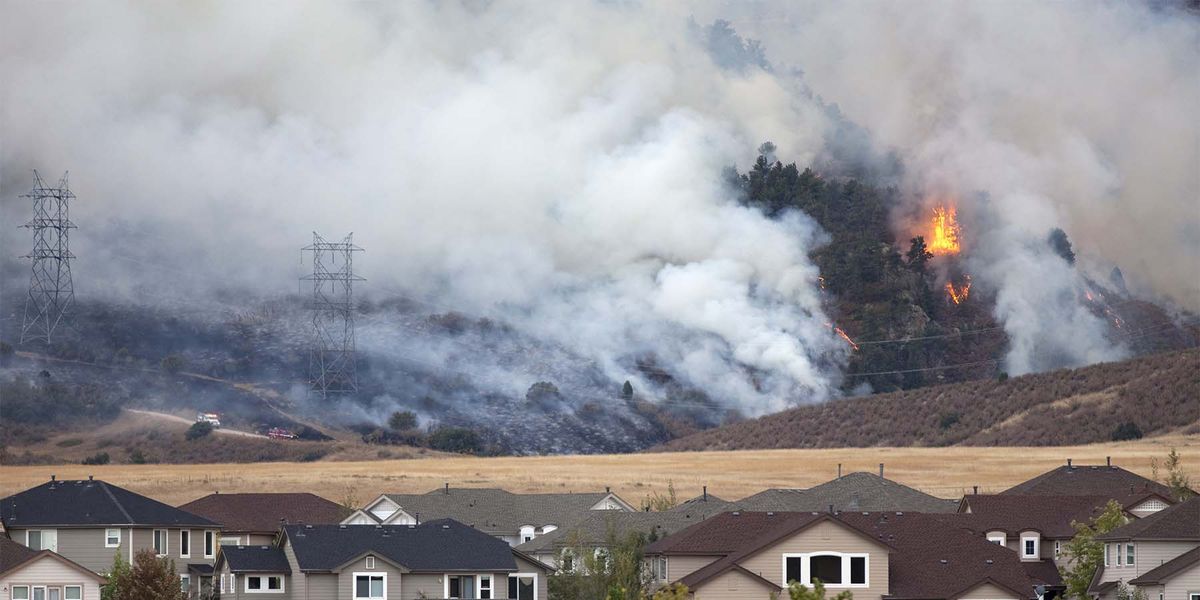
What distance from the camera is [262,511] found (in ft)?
282

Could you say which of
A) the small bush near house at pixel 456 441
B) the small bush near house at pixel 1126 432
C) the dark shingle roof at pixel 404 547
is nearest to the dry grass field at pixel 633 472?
the small bush near house at pixel 1126 432

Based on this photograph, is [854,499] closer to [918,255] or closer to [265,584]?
[265,584]

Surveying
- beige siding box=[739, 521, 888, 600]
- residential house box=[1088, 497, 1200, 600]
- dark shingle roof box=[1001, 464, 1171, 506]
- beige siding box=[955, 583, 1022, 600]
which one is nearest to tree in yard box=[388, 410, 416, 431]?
dark shingle roof box=[1001, 464, 1171, 506]

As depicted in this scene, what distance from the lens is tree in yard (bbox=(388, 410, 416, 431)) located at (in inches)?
5753

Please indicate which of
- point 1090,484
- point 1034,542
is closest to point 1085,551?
point 1034,542

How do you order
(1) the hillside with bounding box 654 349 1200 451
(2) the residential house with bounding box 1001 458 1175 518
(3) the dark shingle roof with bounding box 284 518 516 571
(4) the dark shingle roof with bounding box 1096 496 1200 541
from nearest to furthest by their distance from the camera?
(4) the dark shingle roof with bounding box 1096 496 1200 541 → (3) the dark shingle roof with bounding box 284 518 516 571 → (2) the residential house with bounding box 1001 458 1175 518 → (1) the hillside with bounding box 654 349 1200 451

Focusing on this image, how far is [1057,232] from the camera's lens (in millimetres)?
166125

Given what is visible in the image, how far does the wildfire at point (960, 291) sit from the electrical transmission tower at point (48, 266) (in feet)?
226

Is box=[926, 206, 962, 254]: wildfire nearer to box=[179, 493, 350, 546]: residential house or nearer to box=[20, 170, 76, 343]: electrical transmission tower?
box=[20, 170, 76, 343]: electrical transmission tower

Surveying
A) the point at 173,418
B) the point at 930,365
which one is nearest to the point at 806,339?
the point at 930,365

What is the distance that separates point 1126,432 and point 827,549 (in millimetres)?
66169

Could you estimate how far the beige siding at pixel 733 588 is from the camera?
57.5 meters

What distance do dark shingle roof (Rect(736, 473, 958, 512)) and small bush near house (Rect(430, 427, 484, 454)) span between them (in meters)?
58.5

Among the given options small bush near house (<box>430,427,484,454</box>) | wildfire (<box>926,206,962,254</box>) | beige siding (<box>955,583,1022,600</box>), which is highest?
wildfire (<box>926,206,962,254</box>)
